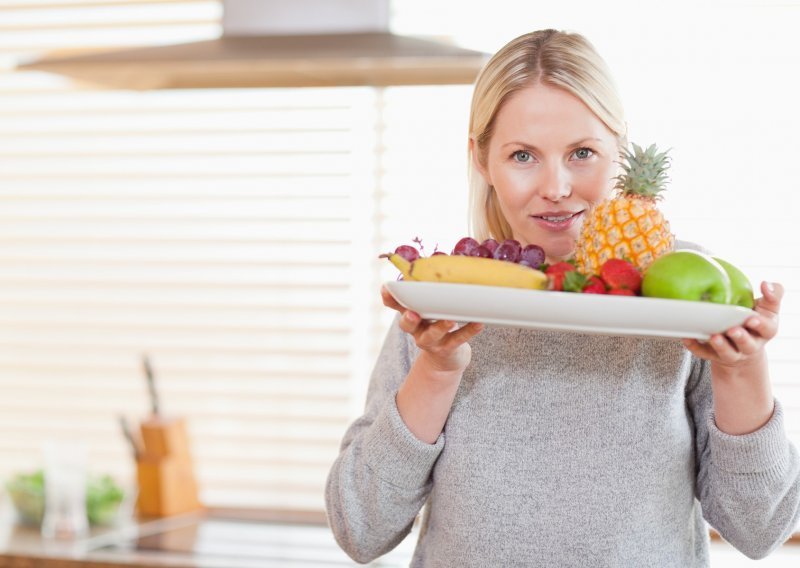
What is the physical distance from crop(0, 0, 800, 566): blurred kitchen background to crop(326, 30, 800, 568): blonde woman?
135 cm

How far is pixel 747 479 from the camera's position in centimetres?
134

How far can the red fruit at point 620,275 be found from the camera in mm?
1196

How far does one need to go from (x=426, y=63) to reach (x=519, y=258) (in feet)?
2.73

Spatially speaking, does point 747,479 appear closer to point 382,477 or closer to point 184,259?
point 382,477

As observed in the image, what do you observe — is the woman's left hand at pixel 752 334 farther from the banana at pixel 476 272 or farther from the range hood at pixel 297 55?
the range hood at pixel 297 55

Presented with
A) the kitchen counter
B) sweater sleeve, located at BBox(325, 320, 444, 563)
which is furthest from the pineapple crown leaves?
the kitchen counter

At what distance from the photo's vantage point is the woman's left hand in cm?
114

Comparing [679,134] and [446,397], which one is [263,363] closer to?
[679,134]

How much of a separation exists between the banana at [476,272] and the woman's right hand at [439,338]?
54 mm

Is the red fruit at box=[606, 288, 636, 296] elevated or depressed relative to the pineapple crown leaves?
depressed

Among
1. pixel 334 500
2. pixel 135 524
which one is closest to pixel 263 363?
pixel 135 524

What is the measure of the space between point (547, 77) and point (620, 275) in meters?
0.39

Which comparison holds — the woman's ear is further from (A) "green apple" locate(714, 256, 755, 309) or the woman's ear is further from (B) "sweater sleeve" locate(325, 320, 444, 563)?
(A) "green apple" locate(714, 256, 755, 309)

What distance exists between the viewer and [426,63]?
2021 millimetres
